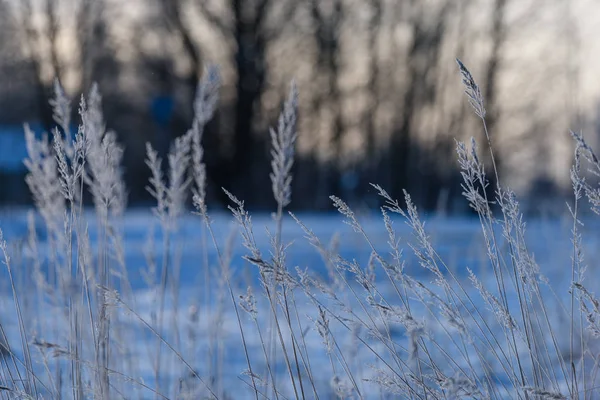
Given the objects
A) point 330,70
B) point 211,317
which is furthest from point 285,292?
point 330,70

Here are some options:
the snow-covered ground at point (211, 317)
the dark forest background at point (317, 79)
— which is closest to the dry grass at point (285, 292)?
the snow-covered ground at point (211, 317)

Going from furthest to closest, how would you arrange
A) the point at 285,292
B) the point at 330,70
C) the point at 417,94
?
the point at 417,94
the point at 330,70
the point at 285,292

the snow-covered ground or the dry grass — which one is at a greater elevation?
the dry grass

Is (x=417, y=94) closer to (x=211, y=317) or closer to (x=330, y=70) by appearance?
(x=330, y=70)

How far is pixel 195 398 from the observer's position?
88.7 inches

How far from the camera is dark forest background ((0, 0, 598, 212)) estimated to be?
16.0 m

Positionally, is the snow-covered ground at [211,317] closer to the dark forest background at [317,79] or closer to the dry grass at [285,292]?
the dry grass at [285,292]

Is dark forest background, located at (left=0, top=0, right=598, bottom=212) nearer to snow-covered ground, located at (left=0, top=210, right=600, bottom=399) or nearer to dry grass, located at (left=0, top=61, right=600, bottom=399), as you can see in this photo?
snow-covered ground, located at (left=0, top=210, right=600, bottom=399)

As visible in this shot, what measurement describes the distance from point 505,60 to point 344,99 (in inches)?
153

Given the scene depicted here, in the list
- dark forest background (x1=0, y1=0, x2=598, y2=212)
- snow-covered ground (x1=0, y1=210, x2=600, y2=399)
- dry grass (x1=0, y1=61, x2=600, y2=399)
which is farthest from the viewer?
dark forest background (x1=0, y1=0, x2=598, y2=212)

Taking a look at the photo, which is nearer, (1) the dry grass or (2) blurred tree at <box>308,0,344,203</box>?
(1) the dry grass

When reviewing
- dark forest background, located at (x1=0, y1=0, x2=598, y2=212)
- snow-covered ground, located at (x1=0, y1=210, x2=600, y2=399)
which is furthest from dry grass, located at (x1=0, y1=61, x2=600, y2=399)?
dark forest background, located at (x1=0, y1=0, x2=598, y2=212)

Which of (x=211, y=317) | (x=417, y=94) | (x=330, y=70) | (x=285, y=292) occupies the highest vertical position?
(x=285, y=292)

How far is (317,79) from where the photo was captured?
18.1 m
